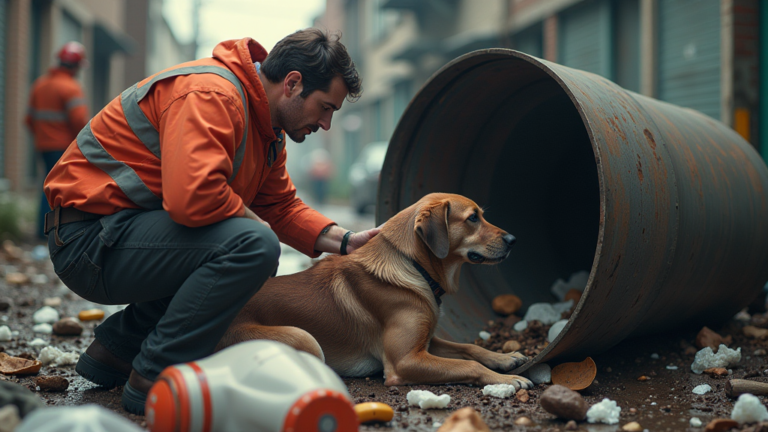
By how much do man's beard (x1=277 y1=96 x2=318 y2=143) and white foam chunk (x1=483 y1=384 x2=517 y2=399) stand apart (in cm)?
148

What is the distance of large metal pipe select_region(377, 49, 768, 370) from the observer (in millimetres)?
A: 3062

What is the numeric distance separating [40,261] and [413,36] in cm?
1570

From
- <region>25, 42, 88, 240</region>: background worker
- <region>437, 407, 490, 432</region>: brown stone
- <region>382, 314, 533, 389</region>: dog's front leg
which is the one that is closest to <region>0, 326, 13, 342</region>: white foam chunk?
<region>382, 314, 533, 389</region>: dog's front leg

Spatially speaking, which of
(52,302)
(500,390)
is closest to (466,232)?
(500,390)

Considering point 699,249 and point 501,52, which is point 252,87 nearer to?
point 501,52

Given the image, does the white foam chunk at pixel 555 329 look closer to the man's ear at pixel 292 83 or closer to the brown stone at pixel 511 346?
the brown stone at pixel 511 346

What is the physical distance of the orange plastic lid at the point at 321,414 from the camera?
1876 millimetres

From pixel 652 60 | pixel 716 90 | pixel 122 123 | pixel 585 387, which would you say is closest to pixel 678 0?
pixel 652 60

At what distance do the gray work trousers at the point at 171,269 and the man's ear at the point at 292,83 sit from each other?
665 mm

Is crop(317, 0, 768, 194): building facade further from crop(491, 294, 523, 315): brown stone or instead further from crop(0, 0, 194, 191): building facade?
crop(0, 0, 194, 191): building facade

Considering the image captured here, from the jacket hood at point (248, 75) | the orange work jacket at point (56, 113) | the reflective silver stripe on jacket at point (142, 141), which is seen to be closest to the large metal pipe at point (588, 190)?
the jacket hood at point (248, 75)

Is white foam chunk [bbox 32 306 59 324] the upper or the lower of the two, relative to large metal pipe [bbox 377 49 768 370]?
lower

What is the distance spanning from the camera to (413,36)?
20.9m

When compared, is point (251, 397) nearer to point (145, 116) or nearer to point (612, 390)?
point (145, 116)
